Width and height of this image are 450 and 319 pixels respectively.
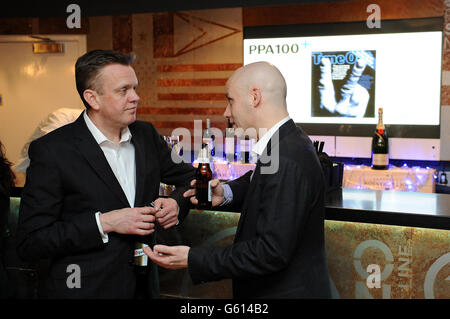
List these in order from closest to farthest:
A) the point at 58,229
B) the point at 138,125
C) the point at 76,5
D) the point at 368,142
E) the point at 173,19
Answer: the point at 58,229 → the point at 138,125 → the point at 76,5 → the point at 368,142 → the point at 173,19

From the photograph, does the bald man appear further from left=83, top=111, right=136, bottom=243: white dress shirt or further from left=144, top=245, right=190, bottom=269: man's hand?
left=83, top=111, right=136, bottom=243: white dress shirt

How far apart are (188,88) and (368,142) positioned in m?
1.99

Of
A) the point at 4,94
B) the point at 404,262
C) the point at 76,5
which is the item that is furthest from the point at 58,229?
the point at 4,94

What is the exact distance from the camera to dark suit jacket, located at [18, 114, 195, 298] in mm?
1676

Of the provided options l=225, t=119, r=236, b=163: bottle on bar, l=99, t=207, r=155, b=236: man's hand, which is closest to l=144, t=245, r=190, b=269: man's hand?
l=99, t=207, r=155, b=236: man's hand

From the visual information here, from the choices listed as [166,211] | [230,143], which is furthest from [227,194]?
[230,143]

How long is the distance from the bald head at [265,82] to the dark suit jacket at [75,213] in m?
0.58

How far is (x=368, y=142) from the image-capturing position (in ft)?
15.2

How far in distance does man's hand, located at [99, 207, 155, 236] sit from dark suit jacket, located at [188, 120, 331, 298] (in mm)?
275

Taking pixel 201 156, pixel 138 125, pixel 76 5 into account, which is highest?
pixel 76 5

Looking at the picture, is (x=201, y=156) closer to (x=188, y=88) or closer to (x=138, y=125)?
(x=138, y=125)

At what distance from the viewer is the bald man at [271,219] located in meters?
1.44

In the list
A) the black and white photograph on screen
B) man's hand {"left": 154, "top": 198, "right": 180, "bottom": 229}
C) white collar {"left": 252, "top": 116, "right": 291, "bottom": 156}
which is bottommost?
man's hand {"left": 154, "top": 198, "right": 180, "bottom": 229}

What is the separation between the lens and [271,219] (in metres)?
1.44
